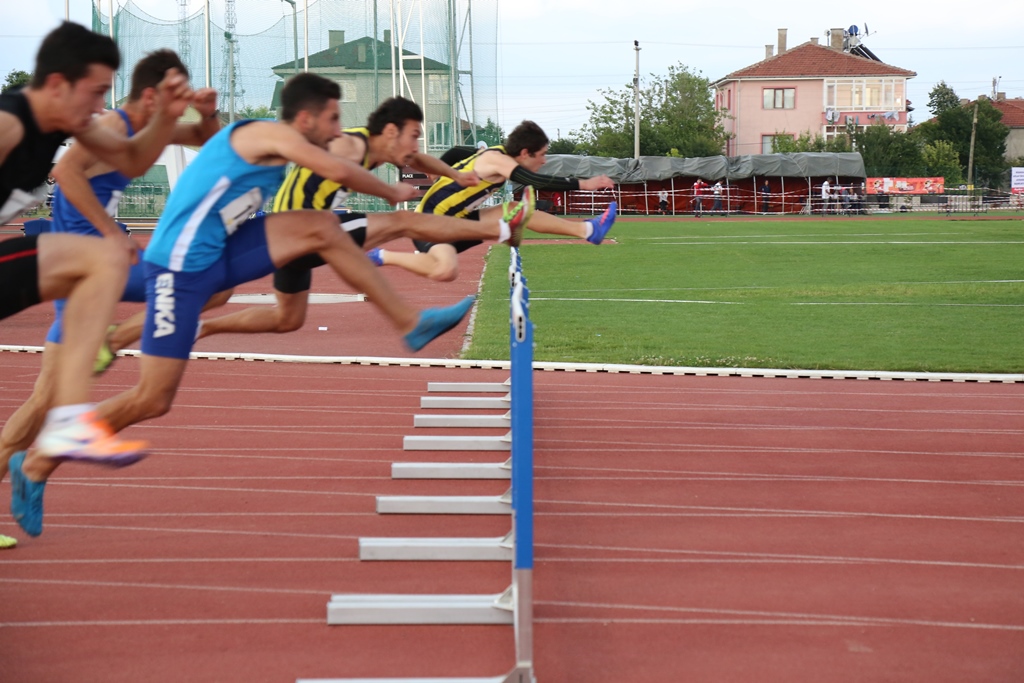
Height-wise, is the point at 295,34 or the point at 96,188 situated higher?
the point at 295,34

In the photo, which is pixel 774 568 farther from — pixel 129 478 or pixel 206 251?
pixel 129 478

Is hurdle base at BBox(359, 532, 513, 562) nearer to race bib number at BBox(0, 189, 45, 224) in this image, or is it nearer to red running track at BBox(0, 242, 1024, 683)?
red running track at BBox(0, 242, 1024, 683)

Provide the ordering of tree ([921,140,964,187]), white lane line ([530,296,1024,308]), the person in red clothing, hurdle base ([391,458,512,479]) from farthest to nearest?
tree ([921,140,964,187]), the person in red clothing, white lane line ([530,296,1024,308]), hurdle base ([391,458,512,479])

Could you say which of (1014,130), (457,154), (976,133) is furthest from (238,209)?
(1014,130)

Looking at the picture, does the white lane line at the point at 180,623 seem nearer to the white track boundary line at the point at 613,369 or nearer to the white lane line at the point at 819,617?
the white lane line at the point at 819,617

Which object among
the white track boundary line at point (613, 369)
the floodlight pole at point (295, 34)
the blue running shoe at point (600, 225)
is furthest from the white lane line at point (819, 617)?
the floodlight pole at point (295, 34)

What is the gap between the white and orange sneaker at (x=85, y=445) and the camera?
3.41m

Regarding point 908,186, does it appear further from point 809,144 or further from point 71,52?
point 71,52

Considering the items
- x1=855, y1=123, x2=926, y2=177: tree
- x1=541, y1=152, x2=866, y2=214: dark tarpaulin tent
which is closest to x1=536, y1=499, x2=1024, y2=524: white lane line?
x1=541, y1=152, x2=866, y2=214: dark tarpaulin tent

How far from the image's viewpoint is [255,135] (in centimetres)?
459

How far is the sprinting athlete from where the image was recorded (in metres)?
3.51

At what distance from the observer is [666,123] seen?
243ft

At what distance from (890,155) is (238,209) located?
192 ft

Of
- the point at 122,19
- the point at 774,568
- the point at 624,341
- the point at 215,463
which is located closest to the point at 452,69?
the point at 122,19
